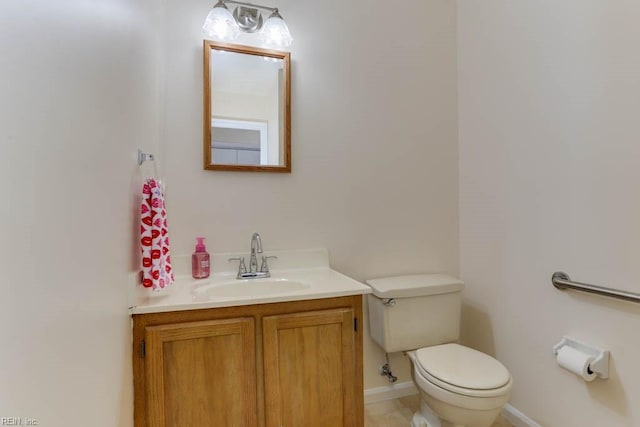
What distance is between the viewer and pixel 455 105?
2.11m

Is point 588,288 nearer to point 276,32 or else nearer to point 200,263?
point 200,263

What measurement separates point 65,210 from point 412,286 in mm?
1532

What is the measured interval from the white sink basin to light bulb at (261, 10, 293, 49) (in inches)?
49.2

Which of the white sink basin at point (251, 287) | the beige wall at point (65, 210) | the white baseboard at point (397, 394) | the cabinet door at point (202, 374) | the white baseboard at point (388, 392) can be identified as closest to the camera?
the beige wall at point (65, 210)

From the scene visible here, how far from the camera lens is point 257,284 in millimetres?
1556

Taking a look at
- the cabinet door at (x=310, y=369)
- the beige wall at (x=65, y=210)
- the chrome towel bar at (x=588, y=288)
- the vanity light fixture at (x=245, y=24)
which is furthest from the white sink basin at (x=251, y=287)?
the vanity light fixture at (x=245, y=24)

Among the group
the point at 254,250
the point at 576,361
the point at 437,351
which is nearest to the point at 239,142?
the point at 254,250

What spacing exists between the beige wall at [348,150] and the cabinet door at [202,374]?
0.54 meters

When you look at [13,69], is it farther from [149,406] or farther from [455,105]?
[455,105]

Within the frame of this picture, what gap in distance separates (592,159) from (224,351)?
A: 66.7 inches

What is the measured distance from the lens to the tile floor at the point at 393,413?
1.71 metres

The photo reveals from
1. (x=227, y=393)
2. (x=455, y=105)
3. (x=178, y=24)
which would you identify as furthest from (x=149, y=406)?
(x=455, y=105)

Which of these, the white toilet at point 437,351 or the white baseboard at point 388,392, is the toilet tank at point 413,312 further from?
the white baseboard at point 388,392

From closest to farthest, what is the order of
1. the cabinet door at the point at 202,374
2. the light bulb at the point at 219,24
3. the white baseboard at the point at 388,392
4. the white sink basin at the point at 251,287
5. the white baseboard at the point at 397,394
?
the cabinet door at the point at 202,374, the white sink basin at the point at 251,287, the light bulb at the point at 219,24, the white baseboard at the point at 397,394, the white baseboard at the point at 388,392
